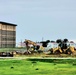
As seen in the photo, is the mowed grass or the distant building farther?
the distant building

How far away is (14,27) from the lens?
190250 mm

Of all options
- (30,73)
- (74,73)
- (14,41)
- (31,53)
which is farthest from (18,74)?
(14,41)

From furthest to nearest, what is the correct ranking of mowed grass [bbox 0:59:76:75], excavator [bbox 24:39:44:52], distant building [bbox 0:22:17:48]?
distant building [bbox 0:22:17:48] < excavator [bbox 24:39:44:52] < mowed grass [bbox 0:59:76:75]

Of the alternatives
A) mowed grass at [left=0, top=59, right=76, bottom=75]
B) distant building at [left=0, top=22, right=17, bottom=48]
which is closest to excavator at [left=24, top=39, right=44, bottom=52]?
mowed grass at [left=0, top=59, right=76, bottom=75]

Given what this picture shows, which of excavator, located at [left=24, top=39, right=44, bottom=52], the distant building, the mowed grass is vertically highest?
the distant building

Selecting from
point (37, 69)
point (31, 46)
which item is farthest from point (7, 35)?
point (37, 69)

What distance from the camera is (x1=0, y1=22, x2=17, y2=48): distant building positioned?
172 meters

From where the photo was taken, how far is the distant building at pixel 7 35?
172 m

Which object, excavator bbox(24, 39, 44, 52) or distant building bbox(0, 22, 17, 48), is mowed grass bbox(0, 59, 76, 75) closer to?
excavator bbox(24, 39, 44, 52)

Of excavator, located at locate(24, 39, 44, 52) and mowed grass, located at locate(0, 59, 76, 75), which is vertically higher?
excavator, located at locate(24, 39, 44, 52)

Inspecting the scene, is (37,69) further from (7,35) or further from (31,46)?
(7,35)

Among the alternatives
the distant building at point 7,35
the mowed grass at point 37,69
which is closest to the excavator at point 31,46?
the mowed grass at point 37,69

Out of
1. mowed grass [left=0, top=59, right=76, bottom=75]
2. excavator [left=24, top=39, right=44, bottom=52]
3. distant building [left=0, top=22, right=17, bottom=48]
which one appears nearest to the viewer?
mowed grass [left=0, top=59, right=76, bottom=75]

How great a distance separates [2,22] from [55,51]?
287 ft
